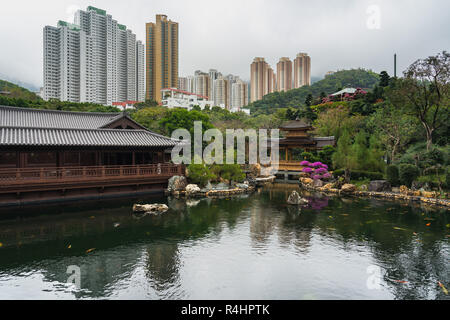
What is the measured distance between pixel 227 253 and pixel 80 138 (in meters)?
15.6

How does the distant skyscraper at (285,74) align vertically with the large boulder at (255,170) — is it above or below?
above

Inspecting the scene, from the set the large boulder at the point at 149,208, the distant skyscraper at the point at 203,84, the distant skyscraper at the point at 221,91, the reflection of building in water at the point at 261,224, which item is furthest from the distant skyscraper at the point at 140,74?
the reflection of building in water at the point at 261,224

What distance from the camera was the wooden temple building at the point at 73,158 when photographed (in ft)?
62.5

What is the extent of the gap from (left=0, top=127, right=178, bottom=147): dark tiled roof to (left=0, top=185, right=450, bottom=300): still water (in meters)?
4.37

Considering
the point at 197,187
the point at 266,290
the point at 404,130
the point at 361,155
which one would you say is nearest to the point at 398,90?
the point at 404,130

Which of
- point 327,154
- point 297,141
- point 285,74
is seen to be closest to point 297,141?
point 297,141

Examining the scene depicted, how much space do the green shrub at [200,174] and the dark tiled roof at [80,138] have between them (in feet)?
8.73

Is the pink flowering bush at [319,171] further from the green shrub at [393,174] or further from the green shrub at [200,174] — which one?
the green shrub at [200,174]

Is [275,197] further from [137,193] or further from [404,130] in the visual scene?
[404,130]

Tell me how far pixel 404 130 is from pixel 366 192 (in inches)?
358

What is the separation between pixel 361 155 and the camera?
27000 millimetres

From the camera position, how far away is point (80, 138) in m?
21.4

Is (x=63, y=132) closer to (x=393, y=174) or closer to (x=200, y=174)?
(x=200, y=174)
